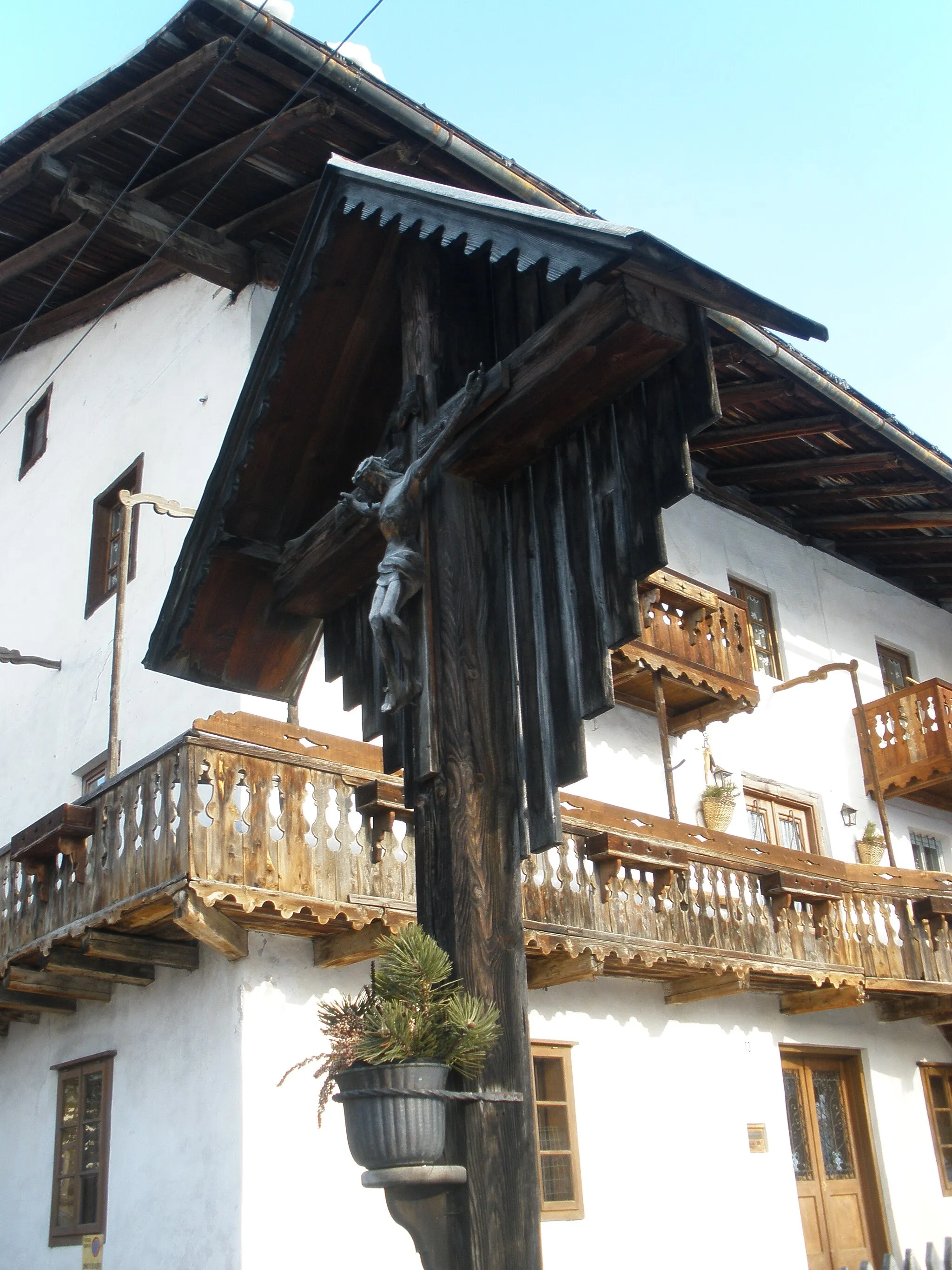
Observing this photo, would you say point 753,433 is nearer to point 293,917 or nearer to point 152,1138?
point 293,917

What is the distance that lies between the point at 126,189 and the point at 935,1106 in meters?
16.2

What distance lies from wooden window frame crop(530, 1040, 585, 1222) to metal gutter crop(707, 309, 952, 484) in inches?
315

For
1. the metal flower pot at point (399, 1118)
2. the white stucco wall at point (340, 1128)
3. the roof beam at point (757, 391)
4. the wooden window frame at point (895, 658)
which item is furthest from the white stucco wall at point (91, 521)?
the wooden window frame at point (895, 658)

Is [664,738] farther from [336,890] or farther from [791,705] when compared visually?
[336,890]

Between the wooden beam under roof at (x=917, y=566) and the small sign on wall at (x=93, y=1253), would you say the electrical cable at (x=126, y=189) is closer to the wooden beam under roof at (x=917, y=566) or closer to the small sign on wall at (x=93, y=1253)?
the small sign on wall at (x=93, y=1253)

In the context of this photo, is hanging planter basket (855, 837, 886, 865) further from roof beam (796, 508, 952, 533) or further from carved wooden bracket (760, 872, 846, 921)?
roof beam (796, 508, 952, 533)

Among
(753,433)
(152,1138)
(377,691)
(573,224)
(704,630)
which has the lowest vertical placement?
(152,1138)

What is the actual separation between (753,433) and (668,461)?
15.9 meters

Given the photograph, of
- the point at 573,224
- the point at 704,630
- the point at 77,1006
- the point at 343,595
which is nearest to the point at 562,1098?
the point at 77,1006

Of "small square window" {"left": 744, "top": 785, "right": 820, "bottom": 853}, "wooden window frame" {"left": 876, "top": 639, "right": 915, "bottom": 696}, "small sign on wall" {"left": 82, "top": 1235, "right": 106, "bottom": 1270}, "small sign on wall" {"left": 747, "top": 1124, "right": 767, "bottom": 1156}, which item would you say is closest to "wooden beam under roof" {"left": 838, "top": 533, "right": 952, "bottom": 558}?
"wooden window frame" {"left": 876, "top": 639, "right": 915, "bottom": 696}

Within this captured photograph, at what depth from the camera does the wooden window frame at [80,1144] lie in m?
13.0

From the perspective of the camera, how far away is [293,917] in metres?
11.6

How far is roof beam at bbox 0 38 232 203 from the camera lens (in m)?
13.8

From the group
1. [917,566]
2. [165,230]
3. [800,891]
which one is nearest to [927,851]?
[917,566]
